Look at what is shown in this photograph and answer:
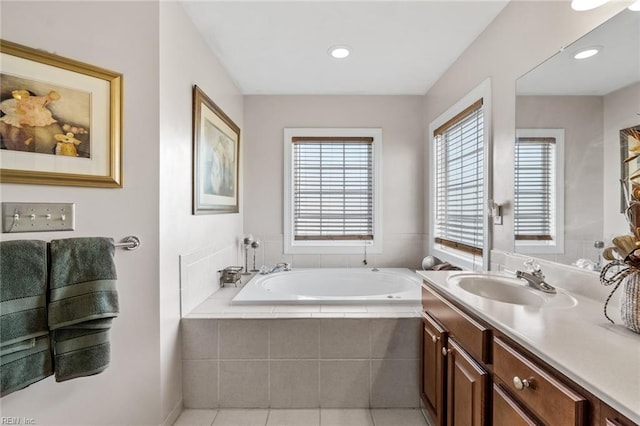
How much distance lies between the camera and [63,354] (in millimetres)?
1218

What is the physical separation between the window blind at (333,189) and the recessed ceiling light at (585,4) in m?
1.91

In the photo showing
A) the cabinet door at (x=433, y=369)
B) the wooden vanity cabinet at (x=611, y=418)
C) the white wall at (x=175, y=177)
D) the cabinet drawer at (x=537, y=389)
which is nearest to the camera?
the wooden vanity cabinet at (x=611, y=418)

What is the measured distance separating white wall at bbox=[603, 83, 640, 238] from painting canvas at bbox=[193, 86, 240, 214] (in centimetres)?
209

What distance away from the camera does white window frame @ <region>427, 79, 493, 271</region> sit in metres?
1.88

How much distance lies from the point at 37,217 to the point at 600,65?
2.47m

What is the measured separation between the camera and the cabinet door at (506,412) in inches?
33.6

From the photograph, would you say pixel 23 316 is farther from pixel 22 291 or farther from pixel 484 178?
pixel 484 178

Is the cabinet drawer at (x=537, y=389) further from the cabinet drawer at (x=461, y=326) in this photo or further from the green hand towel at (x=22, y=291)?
the green hand towel at (x=22, y=291)

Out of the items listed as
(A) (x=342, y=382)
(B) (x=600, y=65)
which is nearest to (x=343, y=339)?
(A) (x=342, y=382)

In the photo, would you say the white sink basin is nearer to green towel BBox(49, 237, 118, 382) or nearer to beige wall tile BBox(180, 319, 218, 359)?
beige wall tile BBox(180, 319, 218, 359)

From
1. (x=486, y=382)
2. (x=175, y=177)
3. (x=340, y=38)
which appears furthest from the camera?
(x=340, y=38)

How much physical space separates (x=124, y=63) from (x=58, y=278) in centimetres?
105

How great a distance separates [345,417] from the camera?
1.70m

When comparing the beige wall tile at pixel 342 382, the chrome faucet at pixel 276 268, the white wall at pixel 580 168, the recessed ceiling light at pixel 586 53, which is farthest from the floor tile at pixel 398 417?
the recessed ceiling light at pixel 586 53
